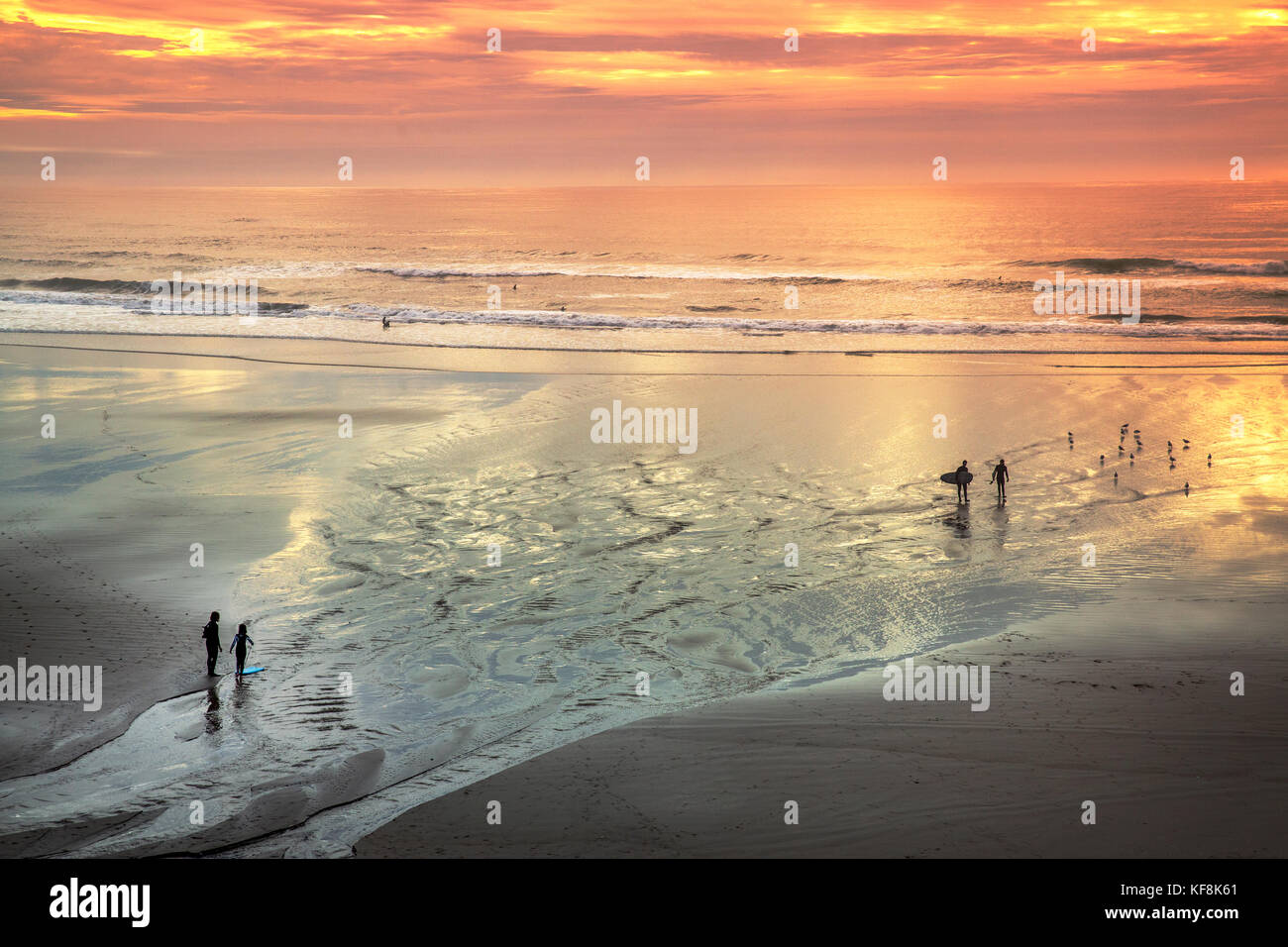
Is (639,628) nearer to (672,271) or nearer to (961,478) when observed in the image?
(961,478)

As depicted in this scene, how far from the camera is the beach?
335 inches

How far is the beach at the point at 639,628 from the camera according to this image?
27.9 ft

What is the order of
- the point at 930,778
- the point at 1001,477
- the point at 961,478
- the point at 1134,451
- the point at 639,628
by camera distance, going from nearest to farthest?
the point at 930,778, the point at 639,628, the point at 961,478, the point at 1001,477, the point at 1134,451

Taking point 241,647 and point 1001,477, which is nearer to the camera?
point 241,647

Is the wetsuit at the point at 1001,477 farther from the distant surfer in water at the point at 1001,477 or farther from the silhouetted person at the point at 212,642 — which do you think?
the silhouetted person at the point at 212,642

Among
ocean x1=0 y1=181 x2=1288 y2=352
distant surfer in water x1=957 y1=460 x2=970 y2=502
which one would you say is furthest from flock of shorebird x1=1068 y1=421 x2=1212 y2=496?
ocean x1=0 y1=181 x2=1288 y2=352

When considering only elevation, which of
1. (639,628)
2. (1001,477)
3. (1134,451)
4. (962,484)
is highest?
(1134,451)

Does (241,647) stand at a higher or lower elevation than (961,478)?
lower

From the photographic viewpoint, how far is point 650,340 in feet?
136

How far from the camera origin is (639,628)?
1304cm

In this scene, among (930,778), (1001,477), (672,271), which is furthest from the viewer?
(672,271)

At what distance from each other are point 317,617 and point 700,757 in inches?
251

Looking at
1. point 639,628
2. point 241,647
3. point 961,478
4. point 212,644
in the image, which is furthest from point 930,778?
point 961,478
